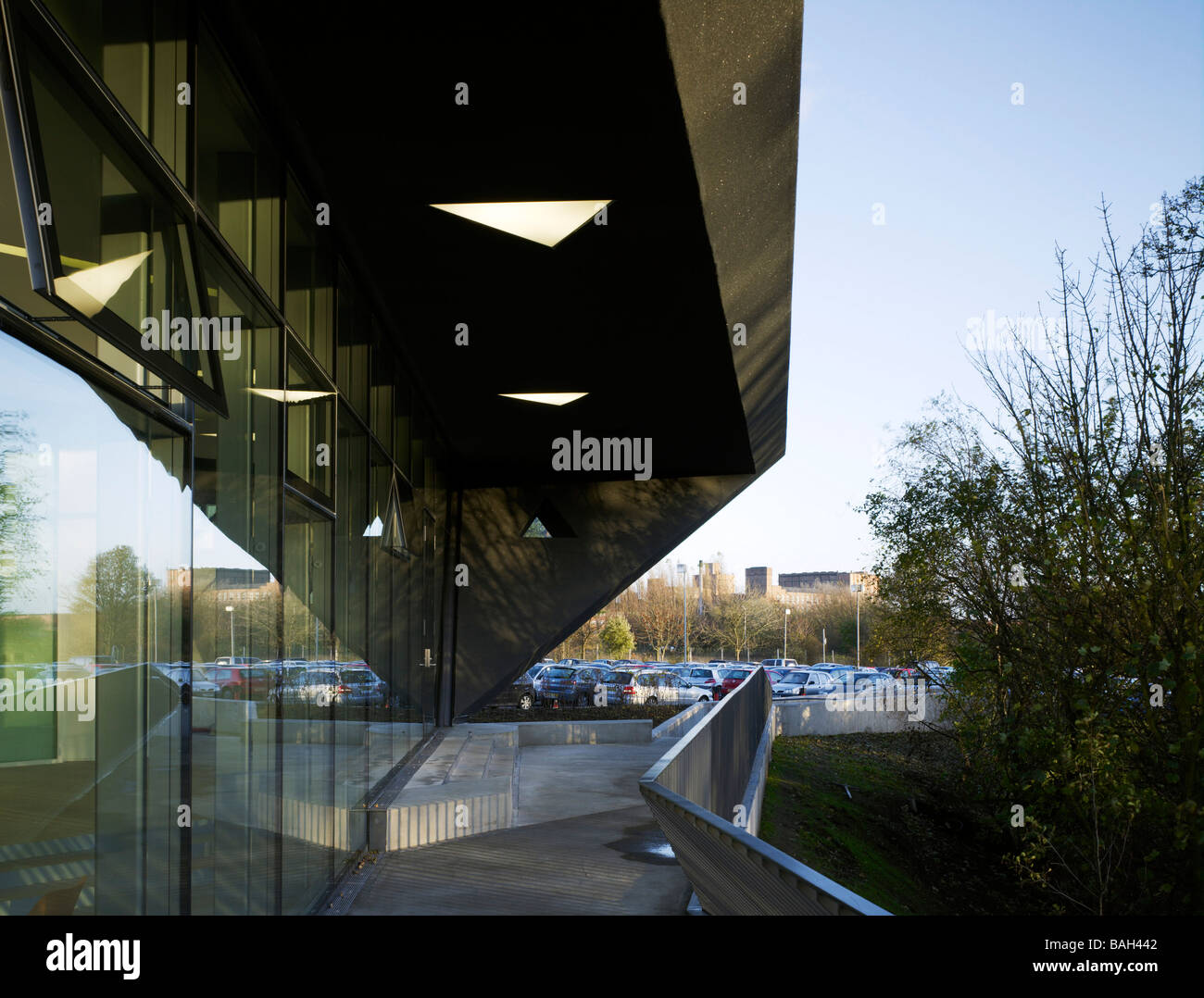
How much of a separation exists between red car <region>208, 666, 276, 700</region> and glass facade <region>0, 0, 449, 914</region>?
2 cm

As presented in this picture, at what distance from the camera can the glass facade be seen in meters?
3.32

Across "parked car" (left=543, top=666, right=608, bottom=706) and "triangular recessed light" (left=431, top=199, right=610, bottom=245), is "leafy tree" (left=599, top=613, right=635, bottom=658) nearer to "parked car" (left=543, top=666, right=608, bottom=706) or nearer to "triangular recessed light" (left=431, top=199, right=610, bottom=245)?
"parked car" (left=543, top=666, right=608, bottom=706)

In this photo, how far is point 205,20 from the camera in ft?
16.8

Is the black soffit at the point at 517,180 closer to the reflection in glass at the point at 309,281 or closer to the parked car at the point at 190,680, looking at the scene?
the reflection in glass at the point at 309,281

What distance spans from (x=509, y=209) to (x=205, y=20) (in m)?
2.26

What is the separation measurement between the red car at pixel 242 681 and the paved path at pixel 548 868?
2.17 metres

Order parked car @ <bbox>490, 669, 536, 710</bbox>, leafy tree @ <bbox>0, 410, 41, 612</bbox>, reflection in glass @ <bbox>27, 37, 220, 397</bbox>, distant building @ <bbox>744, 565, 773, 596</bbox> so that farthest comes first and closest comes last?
distant building @ <bbox>744, 565, 773, 596</bbox>
parked car @ <bbox>490, 669, 536, 710</bbox>
reflection in glass @ <bbox>27, 37, 220, 397</bbox>
leafy tree @ <bbox>0, 410, 41, 612</bbox>

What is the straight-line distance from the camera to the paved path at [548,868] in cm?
770

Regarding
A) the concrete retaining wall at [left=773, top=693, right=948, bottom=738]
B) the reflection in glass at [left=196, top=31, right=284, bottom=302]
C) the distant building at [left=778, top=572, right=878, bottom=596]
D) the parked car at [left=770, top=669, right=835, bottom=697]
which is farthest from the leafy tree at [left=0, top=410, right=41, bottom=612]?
the distant building at [left=778, top=572, right=878, bottom=596]

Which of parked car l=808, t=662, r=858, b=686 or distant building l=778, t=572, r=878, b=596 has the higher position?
distant building l=778, t=572, r=878, b=596

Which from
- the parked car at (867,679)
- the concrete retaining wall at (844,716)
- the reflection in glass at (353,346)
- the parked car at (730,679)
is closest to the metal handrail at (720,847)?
the reflection in glass at (353,346)
